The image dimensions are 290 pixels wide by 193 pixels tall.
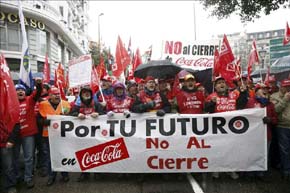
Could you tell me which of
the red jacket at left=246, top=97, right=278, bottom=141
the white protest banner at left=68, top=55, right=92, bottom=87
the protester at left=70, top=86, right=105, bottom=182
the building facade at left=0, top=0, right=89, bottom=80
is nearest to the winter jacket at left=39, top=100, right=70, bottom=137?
the protester at left=70, top=86, right=105, bottom=182

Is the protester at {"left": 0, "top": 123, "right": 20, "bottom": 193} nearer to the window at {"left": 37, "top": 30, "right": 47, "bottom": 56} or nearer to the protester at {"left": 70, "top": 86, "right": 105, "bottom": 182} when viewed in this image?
the protester at {"left": 70, "top": 86, "right": 105, "bottom": 182}

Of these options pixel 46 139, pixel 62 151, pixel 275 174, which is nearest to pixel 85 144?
pixel 62 151

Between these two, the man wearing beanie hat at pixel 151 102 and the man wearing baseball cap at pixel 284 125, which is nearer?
the man wearing baseball cap at pixel 284 125

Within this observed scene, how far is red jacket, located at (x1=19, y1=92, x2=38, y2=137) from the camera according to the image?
18.1ft

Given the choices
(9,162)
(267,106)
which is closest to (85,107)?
(9,162)

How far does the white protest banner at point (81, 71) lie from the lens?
235 inches

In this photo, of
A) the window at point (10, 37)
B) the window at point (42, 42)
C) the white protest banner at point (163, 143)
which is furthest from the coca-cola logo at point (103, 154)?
the window at point (42, 42)

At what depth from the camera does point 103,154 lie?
5562 millimetres

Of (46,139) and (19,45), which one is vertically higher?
(19,45)

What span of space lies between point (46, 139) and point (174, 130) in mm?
2339

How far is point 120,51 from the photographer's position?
383 inches

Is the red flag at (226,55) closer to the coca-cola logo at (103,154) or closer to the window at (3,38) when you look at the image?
the coca-cola logo at (103,154)

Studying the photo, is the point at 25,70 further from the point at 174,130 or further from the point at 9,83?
the point at 174,130

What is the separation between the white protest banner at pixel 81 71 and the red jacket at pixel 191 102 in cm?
168
